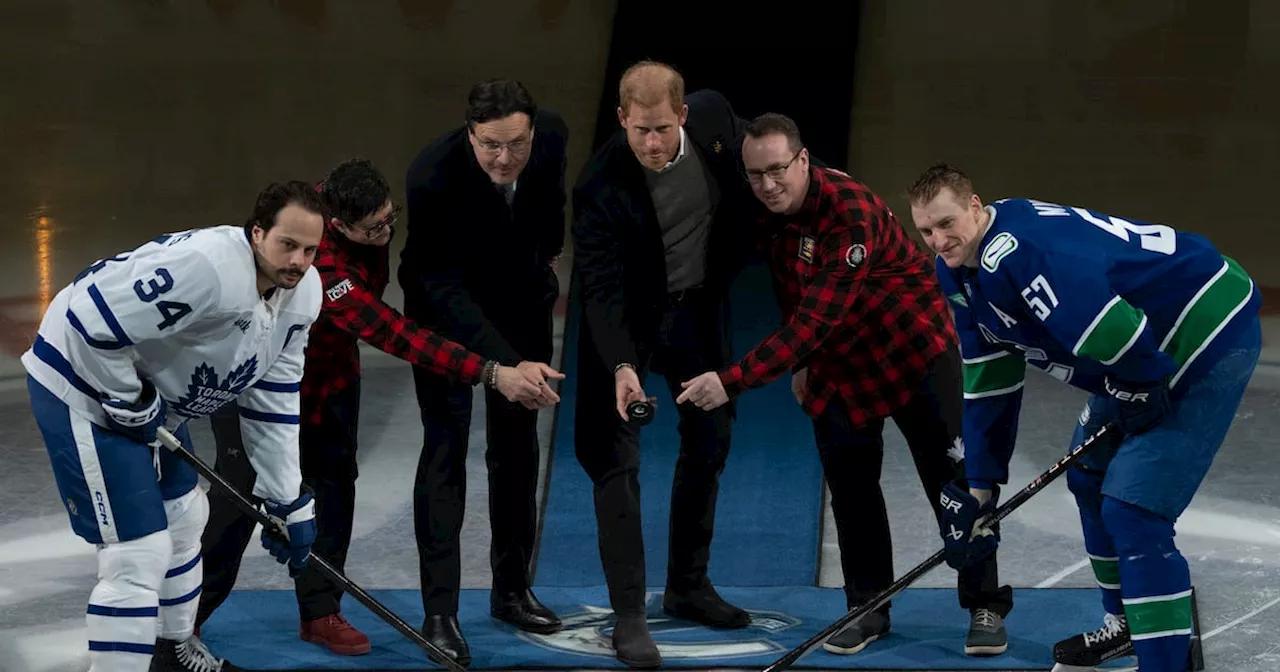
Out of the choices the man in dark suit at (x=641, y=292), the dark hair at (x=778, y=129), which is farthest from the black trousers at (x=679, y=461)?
the dark hair at (x=778, y=129)

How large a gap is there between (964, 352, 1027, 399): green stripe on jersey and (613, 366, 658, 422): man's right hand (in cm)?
74

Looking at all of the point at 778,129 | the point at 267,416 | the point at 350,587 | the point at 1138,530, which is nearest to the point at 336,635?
the point at 350,587

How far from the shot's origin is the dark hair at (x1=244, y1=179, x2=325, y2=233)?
3.89 m

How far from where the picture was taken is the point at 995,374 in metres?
4.30

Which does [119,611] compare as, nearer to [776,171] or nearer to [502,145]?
[502,145]

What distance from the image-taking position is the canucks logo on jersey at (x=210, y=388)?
4.04 meters

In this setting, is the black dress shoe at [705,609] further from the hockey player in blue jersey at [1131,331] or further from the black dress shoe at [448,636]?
the hockey player in blue jersey at [1131,331]

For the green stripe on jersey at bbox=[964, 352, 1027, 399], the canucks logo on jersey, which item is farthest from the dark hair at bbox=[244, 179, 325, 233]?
the green stripe on jersey at bbox=[964, 352, 1027, 399]

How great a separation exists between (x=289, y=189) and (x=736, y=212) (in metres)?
1.18

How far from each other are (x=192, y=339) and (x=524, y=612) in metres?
1.24

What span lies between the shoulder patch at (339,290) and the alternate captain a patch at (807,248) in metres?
1.08

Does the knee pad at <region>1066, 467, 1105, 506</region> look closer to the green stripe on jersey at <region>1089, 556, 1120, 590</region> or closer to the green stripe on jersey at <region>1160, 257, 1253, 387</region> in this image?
the green stripe on jersey at <region>1089, 556, 1120, 590</region>

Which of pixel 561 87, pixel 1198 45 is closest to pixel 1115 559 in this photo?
pixel 561 87

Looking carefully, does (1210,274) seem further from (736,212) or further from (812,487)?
(812,487)
